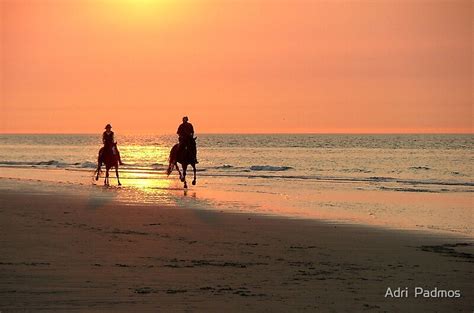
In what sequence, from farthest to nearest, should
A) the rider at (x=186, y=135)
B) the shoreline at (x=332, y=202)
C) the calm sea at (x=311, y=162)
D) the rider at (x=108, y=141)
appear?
the calm sea at (x=311, y=162) → the rider at (x=108, y=141) → the rider at (x=186, y=135) → the shoreline at (x=332, y=202)

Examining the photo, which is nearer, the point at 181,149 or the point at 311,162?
the point at 181,149

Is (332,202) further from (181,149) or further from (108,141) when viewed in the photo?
(108,141)

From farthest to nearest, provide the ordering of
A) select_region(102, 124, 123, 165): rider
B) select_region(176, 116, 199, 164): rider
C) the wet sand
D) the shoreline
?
1. select_region(102, 124, 123, 165): rider
2. select_region(176, 116, 199, 164): rider
3. the shoreline
4. the wet sand

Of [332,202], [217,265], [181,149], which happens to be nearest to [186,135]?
[181,149]

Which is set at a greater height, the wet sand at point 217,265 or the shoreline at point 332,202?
the wet sand at point 217,265

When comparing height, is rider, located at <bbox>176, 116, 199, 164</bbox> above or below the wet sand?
above

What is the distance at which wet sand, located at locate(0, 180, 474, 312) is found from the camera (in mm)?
7910

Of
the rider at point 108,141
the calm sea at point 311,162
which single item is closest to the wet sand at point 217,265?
the rider at point 108,141

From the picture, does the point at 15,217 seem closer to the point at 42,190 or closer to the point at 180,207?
the point at 180,207

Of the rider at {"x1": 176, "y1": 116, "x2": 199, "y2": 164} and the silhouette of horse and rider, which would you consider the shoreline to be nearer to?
the silhouette of horse and rider

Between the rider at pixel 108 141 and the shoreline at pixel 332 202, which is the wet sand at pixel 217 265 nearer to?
the shoreline at pixel 332 202

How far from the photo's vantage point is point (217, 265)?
10.0 metres

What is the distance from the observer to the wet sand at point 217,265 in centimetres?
791

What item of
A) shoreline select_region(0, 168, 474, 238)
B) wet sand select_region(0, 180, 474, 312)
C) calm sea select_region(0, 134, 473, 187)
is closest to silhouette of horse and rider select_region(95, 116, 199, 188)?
shoreline select_region(0, 168, 474, 238)
